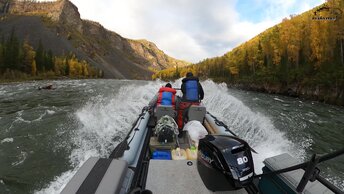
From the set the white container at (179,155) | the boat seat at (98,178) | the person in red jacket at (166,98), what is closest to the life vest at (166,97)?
the person in red jacket at (166,98)

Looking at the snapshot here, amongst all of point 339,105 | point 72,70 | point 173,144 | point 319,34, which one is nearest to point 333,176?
point 173,144

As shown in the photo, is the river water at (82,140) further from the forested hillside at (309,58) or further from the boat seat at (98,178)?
the forested hillside at (309,58)

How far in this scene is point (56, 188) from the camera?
5512 mm

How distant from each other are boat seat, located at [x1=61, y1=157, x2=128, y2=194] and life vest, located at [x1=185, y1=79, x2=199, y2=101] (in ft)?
15.1

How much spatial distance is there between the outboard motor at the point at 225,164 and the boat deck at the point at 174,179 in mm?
137

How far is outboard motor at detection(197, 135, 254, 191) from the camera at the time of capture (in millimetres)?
2572

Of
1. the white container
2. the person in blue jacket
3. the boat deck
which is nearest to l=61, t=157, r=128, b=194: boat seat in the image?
the boat deck

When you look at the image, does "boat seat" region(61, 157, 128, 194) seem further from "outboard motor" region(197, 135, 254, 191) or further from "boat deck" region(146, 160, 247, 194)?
"outboard motor" region(197, 135, 254, 191)

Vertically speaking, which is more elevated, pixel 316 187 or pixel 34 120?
pixel 316 187

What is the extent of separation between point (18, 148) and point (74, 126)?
269 cm

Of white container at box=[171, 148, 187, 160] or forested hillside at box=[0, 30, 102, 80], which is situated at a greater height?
forested hillside at box=[0, 30, 102, 80]

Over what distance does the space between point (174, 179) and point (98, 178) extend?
3.30ft

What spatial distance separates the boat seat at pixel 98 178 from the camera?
228 cm

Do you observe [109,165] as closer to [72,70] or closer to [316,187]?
[316,187]
